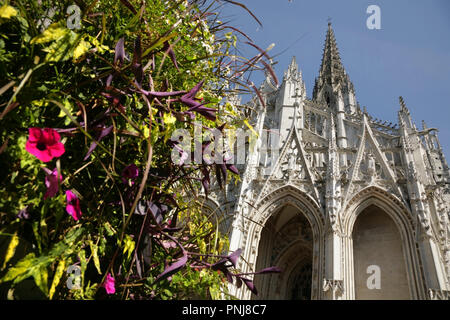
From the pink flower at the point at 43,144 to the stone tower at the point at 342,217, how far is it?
833cm

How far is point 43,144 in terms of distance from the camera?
109 centimetres

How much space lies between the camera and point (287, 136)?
14406mm

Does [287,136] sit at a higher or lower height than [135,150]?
higher

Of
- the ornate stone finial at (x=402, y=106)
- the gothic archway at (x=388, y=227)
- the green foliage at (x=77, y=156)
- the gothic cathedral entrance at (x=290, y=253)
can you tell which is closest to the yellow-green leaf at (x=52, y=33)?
the green foliage at (x=77, y=156)

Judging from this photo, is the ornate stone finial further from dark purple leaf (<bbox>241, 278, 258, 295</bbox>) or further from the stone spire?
the stone spire

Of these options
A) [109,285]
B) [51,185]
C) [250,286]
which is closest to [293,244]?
[250,286]

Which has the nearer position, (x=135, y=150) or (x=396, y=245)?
(x=135, y=150)

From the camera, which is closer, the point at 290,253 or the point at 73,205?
the point at 73,205

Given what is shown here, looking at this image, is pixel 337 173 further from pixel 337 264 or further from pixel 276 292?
pixel 276 292

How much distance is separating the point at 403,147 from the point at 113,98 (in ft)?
44.9

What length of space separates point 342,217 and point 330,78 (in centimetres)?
3359

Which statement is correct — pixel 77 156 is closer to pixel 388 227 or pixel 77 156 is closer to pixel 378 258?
pixel 378 258
